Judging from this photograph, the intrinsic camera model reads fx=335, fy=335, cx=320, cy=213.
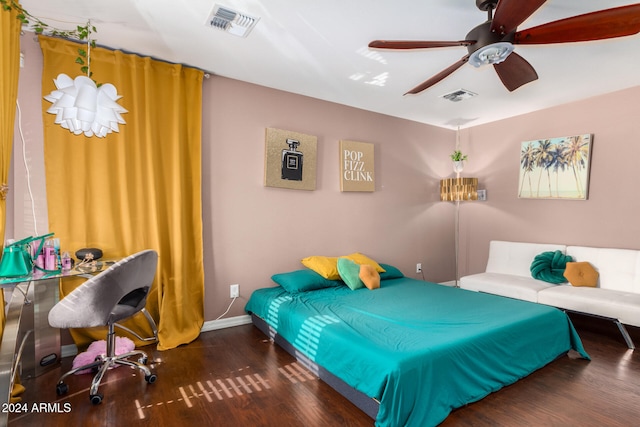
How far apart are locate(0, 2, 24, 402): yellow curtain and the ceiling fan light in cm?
263

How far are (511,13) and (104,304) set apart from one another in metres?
2.68

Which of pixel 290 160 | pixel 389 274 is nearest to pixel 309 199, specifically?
pixel 290 160

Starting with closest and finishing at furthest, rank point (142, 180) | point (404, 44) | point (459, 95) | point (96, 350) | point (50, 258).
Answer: point (404, 44), point (50, 258), point (96, 350), point (142, 180), point (459, 95)

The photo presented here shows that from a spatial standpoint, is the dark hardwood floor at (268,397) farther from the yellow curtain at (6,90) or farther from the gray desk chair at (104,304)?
the yellow curtain at (6,90)

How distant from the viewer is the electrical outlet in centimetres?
332

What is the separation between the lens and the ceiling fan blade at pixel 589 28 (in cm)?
154

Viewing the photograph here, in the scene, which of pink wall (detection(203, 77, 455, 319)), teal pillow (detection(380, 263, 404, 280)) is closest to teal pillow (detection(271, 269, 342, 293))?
pink wall (detection(203, 77, 455, 319))

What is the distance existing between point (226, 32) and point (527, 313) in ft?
Answer: 10.0

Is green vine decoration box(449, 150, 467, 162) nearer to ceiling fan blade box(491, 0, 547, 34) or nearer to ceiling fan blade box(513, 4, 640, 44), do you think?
ceiling fan blade box(513, 4, 640, 44)

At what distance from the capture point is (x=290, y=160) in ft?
11.8

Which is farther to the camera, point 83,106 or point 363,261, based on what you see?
point 363,261

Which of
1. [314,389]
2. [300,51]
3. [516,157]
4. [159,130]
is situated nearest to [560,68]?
[516,157]

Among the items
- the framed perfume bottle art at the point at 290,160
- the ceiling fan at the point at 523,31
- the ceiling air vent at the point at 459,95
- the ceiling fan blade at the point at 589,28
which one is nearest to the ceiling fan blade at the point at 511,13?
the ceiling fan at the point at 523,31

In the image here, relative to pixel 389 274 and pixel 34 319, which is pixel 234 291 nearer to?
pixel 34 319
